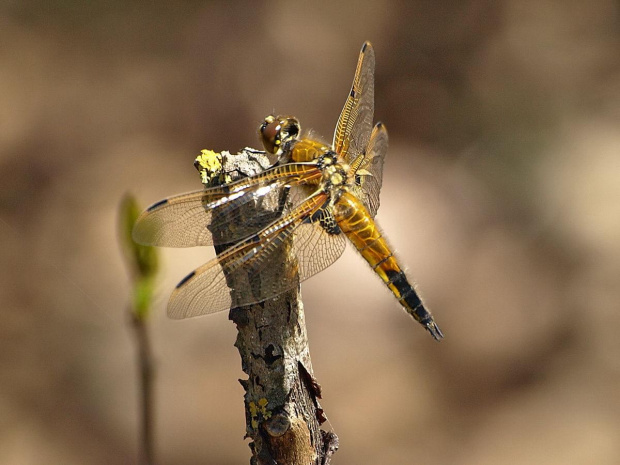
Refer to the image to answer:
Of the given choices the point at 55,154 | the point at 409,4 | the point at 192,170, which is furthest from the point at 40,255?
the point at 409,4

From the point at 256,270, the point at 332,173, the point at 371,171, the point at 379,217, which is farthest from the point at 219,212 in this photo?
the point at 379,217

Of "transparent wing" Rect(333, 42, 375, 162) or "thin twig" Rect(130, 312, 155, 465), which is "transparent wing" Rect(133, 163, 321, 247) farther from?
"thin twig" Rect(130, 312, 155, 465)

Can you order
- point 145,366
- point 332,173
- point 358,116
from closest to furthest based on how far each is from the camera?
point 145,366
point 332,173
point 358,116

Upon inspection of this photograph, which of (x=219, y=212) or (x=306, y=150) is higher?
(x=306, y=150)

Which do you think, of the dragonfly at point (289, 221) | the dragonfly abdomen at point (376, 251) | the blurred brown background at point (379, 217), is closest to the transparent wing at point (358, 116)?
the dragonfly at point (289, 221)

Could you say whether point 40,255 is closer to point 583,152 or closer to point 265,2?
point 265,2

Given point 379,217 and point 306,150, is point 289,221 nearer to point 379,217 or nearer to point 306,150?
point 306,150

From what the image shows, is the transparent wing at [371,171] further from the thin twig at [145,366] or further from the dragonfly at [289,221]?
the thin twig at [145,366]
